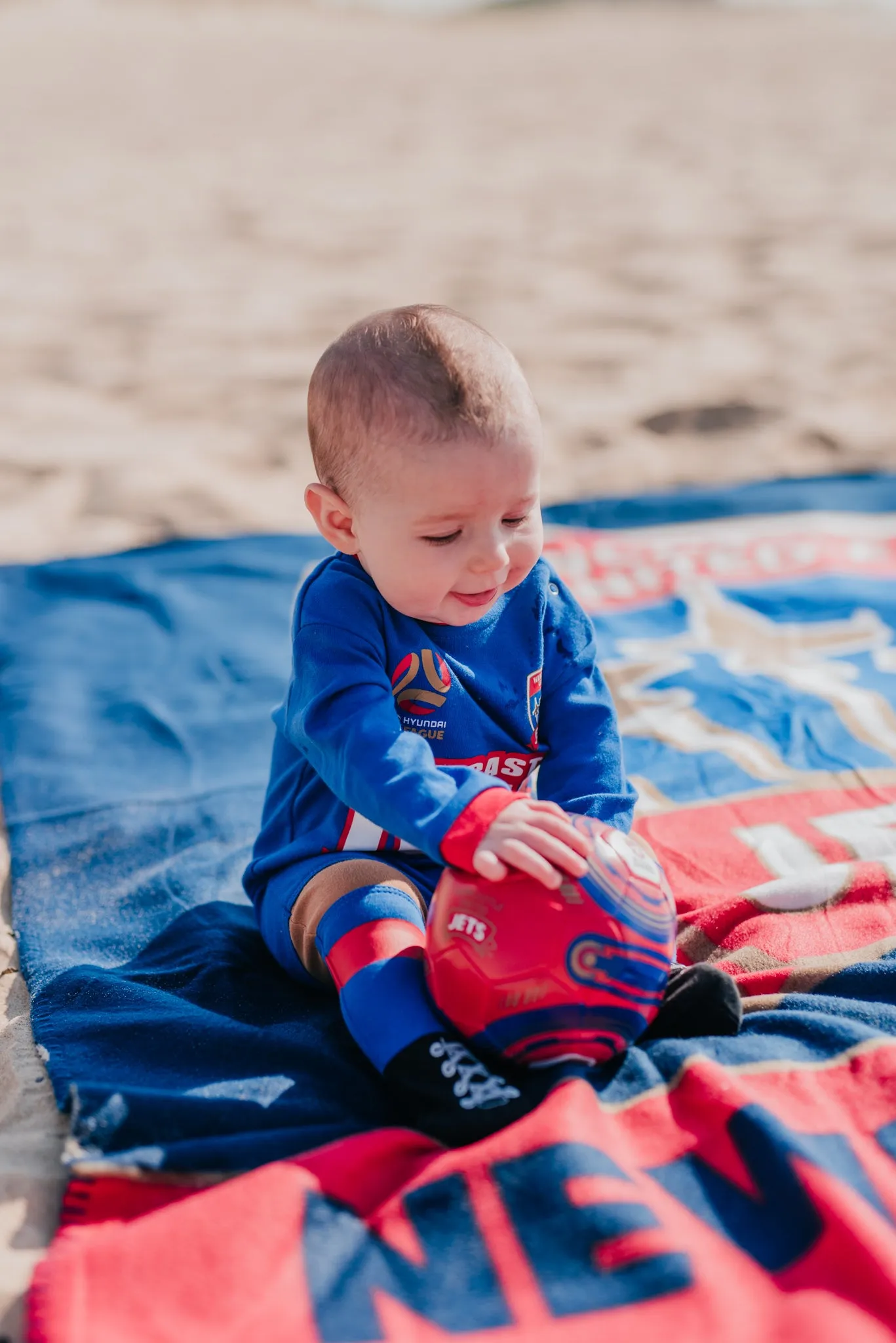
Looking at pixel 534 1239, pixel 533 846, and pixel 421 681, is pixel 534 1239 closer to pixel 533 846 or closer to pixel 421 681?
pixel 533 846

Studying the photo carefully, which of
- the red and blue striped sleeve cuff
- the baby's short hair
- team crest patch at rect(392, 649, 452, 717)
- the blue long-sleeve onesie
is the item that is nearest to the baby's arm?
the blue long-sleeve onesie

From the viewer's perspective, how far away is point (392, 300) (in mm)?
6133

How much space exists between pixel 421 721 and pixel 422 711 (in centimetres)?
2

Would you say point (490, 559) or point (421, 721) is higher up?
point (490, 559)

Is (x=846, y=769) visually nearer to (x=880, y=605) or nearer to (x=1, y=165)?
(x=880, y=605)

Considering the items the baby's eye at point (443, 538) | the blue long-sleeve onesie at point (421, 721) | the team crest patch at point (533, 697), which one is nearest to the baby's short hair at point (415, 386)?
the baby's eye at point (443, 538)

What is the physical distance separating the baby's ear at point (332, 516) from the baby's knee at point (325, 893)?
475mm

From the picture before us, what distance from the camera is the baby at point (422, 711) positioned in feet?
5.57

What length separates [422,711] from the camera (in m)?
1.97

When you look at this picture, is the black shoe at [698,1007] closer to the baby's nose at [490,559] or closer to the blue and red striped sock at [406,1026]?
the blue and red striped sock at [406,1026]

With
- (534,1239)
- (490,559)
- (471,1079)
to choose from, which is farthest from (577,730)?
(534,1239)

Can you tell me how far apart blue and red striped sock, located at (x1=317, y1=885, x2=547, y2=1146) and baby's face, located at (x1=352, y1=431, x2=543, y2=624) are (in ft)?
1.45

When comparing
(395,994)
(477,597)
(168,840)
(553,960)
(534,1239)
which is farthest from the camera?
(168,840)

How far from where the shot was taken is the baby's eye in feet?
5.97
